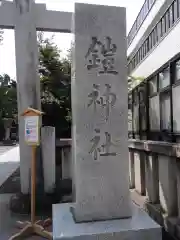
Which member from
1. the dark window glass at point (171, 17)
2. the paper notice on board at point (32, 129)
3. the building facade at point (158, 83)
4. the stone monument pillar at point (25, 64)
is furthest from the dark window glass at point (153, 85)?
the dark window glass at point (171, 17)

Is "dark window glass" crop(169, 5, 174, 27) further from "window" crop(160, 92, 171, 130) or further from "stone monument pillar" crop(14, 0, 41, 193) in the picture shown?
"window" crop(160, 92, 171, 130)

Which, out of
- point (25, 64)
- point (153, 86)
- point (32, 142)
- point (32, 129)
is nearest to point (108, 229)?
point (32, 142)

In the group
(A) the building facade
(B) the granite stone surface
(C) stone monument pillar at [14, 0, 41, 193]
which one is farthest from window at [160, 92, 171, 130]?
(C) stone monument pillar at [14, 0, 41, 193]

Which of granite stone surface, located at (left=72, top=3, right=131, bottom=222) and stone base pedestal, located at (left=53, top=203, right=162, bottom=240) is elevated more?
granite stone surface, located at (left=72, top=3, right=131, bottom=222)

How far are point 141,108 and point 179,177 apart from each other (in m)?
3.39

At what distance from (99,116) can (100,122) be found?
9 centimetres

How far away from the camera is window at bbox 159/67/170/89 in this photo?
6.21 m

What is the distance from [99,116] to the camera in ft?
14.0

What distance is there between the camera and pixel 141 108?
8477mm

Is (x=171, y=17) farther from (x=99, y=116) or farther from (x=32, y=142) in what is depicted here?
(x=99, y=116)

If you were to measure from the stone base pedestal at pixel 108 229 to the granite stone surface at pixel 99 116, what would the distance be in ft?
0.46

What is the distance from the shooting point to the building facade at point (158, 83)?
19.3 ft

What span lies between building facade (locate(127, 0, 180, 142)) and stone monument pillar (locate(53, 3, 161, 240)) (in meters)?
1.76

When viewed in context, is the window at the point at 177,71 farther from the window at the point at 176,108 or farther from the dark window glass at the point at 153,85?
the dark window glass at the point at 153,85
